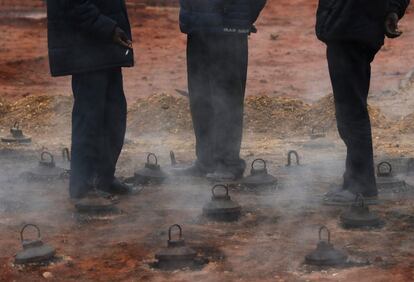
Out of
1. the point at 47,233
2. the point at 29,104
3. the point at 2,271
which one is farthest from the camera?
the point at 29,104

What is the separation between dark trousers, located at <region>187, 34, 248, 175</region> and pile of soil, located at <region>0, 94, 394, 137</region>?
285cm

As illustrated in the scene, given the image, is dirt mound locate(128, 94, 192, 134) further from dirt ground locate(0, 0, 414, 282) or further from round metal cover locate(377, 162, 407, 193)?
round metal cover locate(377, 162, 407, 193)

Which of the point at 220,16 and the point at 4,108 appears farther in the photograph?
the point at 4,108

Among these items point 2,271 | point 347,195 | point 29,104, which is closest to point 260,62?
point 29,104

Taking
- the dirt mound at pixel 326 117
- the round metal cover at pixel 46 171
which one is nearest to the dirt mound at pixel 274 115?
the dirt mound at pixel 326 117

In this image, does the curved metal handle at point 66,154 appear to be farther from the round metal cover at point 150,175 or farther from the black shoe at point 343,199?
the black shoe at point 343,199

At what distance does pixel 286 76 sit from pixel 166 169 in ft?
37.4

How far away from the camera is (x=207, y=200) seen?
855 cm

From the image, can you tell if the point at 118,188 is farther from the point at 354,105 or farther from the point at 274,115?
the point at 274,115

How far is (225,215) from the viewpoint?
25.7ft

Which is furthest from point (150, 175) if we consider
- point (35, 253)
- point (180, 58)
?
point (180, 58)

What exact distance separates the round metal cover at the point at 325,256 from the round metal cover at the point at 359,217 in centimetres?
87

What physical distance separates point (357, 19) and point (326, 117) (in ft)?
15.8

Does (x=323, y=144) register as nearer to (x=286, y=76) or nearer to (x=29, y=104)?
(x=29, y=104)
